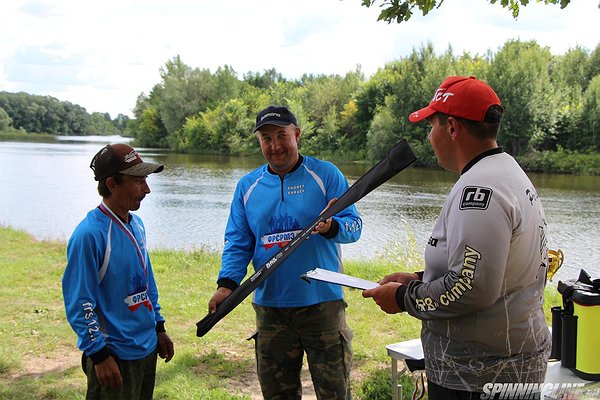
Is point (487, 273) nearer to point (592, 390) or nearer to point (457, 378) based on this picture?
point (457, 378)

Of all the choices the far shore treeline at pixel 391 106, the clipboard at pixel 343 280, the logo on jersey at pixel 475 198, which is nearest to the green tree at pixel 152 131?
the far shore treeline at pixel 391 106

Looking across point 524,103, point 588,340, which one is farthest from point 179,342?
point 524,103

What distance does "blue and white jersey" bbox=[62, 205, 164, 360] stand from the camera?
2.76 metres

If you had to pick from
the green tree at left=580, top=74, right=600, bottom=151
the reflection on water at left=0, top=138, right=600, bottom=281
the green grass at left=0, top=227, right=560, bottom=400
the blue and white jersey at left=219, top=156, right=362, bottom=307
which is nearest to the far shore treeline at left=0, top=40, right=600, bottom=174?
the green tree at left=580, top=74, right=600, bottom=151

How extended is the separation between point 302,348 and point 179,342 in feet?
9.33

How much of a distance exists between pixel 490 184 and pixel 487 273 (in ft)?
0.99

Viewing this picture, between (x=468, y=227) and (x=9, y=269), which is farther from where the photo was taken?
(x=9, y=269)

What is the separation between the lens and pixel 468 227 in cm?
191

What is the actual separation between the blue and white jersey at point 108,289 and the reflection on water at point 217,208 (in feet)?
29.3

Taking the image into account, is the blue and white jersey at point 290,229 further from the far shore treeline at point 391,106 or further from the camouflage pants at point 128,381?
the far shore treeline at point 391,106

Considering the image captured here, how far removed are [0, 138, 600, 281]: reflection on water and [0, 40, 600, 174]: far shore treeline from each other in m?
8.88

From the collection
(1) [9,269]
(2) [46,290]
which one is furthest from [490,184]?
(1) [9,269]

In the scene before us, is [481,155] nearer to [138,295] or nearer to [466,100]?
[466,100]

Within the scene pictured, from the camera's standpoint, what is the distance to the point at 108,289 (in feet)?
9.52
